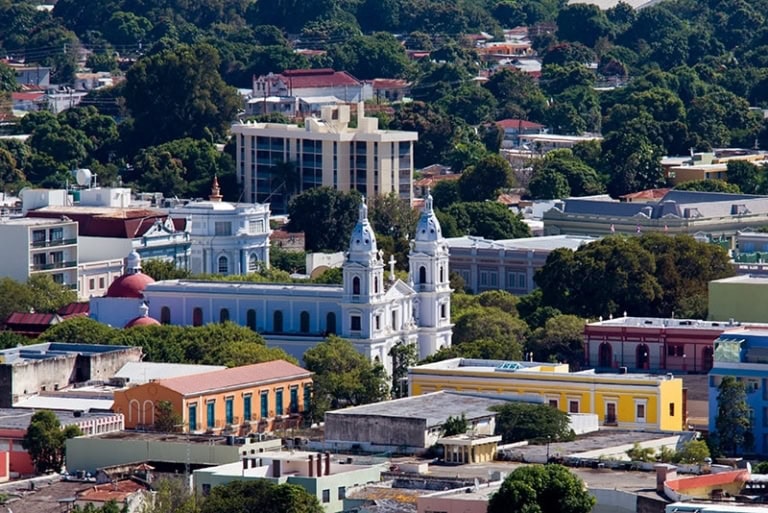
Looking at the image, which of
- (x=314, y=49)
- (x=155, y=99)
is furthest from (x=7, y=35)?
(x=155, y=99)

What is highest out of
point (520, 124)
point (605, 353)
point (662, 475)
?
point (520, 124)

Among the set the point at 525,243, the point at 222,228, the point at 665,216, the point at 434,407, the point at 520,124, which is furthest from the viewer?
the point at 520,124

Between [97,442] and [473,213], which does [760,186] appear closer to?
[473,213]

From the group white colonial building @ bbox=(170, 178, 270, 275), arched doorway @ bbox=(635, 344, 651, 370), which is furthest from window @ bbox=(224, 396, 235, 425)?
white colonial building @ bbox=(170, 178, 270, 275)

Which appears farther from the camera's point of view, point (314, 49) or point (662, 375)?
point (314, 49)

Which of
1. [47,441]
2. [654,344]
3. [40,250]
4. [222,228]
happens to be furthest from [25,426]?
[222,228]

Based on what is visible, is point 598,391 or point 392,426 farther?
point 598,391

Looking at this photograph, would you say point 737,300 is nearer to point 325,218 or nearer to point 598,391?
point 598,391

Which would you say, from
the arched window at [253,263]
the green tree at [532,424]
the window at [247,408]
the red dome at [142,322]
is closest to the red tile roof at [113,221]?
the arched window at [253,263]
